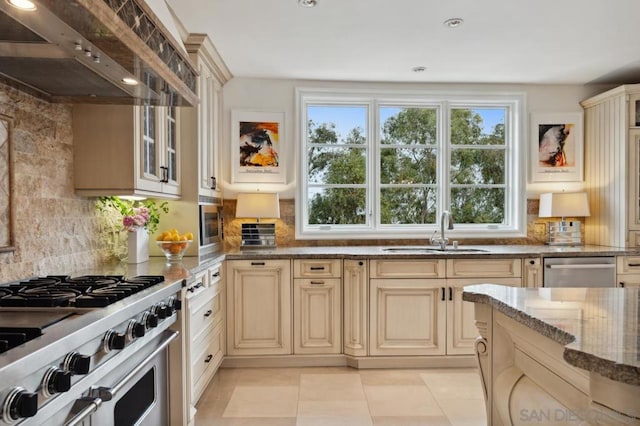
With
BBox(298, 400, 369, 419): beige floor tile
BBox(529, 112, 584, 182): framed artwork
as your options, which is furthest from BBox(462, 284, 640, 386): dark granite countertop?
BBox(529, 112, 584, 182): framed artwork

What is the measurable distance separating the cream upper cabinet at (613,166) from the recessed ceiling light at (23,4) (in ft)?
13.9

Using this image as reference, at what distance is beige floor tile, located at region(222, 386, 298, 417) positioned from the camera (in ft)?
8.50

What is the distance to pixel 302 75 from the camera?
12.4 feet

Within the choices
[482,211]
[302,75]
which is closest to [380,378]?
[482,211]

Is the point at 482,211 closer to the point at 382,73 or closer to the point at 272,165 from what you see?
the point at 382,73

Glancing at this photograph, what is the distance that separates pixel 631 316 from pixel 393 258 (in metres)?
2.13

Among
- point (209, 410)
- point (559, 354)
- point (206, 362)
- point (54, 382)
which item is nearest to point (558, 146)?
point (559, 354)

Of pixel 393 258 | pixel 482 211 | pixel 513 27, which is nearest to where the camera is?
pixel 513 27

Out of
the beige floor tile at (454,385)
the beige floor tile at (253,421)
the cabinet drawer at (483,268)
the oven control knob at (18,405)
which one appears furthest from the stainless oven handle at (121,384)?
the cabinet drawer at (483,268)

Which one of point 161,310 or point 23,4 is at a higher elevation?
point 23,4

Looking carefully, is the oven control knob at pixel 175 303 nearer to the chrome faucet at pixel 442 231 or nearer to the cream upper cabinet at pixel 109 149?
the cream upper cabinet at pixel 109 149

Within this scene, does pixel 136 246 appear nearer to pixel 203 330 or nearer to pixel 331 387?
pixel 203 330

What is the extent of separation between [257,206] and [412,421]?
6.87ft

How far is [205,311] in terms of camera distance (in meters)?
2.71
